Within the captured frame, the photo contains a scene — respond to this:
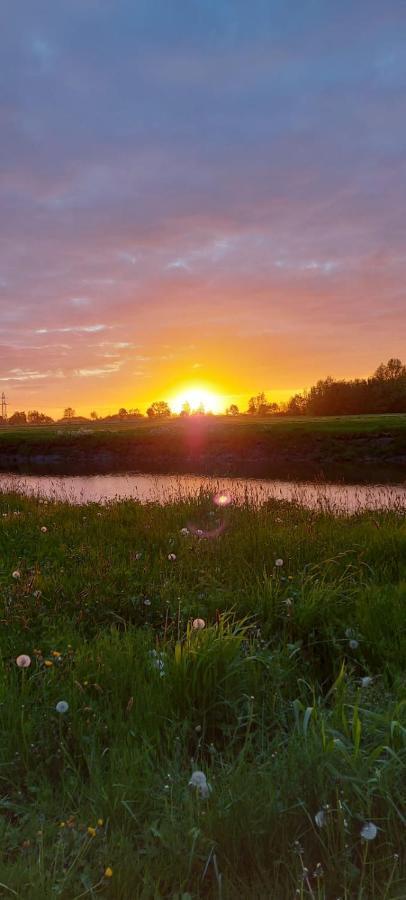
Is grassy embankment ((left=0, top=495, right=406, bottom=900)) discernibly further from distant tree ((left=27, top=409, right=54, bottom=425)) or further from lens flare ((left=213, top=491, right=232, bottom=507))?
distant tree ((left=27, top=409, right=54, bottom=425))

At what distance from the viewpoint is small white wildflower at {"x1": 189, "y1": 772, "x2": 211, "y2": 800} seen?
106 inches

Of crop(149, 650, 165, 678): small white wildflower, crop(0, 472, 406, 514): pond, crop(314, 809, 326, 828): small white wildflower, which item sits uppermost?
crop(149, 650, 165, 678): small white wildflower

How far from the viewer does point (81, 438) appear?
61.3 metres

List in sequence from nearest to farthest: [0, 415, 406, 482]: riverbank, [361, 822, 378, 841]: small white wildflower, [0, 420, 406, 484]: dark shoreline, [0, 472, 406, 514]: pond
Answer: [361, 822, 378, 841]: small white wildflower < [0, 472, 406, 514]: pond < [0, 420, 406, 484]: dark shoreline < [0, 415, 406, 482]: riverbank

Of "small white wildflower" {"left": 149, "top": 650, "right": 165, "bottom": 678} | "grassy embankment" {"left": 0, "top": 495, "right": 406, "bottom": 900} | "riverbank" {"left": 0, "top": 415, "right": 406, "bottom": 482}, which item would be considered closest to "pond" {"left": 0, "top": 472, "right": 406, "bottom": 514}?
"riverbank" {"left": 0, "top": 415, "right": 406, "bottom": 482}

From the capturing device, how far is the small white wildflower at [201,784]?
270cm

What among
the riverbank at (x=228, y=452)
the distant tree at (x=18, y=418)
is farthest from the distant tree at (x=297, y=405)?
the distant tree at (x=18, y=418)

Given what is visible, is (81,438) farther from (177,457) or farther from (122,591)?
(122,591)

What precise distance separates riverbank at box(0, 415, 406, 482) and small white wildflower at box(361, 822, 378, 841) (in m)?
31.8

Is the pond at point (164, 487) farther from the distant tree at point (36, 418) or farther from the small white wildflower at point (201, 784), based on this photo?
the distant tree at point (36, 418)

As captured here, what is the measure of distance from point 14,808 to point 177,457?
4781 cm

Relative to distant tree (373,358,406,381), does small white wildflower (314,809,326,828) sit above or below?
below

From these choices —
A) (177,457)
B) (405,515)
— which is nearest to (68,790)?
(405,515)

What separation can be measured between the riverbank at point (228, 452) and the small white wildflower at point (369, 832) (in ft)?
104
